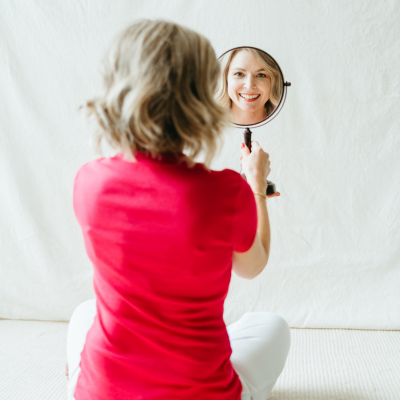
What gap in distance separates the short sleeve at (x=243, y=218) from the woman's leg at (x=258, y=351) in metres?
0.33

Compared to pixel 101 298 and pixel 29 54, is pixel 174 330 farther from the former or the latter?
pixel 29 54

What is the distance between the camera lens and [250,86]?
1.14m

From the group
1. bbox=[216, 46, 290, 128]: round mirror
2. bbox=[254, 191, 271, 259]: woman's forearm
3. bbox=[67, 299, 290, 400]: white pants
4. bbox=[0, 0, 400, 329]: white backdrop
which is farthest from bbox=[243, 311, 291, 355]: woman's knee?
bbox=[0, 0, 400, 329]: white backdrop

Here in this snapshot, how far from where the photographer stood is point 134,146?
74cm

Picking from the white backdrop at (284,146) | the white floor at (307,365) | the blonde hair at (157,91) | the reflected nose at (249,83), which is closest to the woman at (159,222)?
the blonde hair at (157,91)

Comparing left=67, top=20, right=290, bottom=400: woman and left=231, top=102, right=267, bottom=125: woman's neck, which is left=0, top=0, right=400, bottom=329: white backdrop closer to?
left=231, top=102, right=267, bottom=125: woman's neck

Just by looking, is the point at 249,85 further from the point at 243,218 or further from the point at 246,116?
the point at 243,218

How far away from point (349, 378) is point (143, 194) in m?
1.05

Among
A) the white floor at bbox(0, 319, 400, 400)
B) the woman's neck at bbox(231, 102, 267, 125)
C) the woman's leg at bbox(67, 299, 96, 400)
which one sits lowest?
the white floor at bbox(0, 319, 400, 400)

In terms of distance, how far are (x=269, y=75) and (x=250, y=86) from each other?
0.06 metres

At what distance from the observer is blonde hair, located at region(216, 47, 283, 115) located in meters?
1.16

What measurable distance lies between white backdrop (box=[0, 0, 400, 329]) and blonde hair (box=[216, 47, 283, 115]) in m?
0.50

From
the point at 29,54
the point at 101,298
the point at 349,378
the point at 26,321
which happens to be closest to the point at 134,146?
the point at 101,298

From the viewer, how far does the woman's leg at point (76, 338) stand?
940mm
